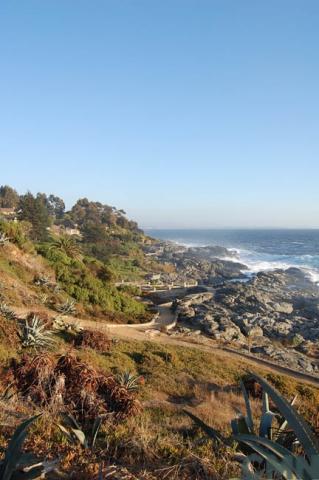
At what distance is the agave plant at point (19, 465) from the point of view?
124 inches

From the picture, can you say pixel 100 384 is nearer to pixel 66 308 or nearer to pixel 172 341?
pixel 66 308

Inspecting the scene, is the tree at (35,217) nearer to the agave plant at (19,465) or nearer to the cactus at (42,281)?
the cactus at (42,281)

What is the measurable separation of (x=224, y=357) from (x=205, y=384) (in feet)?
15.1

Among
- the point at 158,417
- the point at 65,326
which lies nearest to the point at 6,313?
the point at 65,326

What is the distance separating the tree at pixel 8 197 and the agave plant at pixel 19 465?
78895mm

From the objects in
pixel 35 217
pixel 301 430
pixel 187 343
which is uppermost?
pixel 35 217

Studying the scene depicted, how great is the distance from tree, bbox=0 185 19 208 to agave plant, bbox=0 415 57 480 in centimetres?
7890

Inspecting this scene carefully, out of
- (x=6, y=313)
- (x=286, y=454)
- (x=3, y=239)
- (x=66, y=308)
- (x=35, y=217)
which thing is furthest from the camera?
(x=35, y=217)

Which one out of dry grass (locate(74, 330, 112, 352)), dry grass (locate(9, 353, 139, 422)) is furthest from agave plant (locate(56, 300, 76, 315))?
dry grass (locate(9, 353, 139, 422))

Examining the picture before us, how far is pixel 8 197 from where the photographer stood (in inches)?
3108

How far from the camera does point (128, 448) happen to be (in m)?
4.51

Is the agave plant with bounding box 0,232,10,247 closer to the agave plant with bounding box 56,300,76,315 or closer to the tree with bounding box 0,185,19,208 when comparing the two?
the agave plant with bounding box 56,300,76,315

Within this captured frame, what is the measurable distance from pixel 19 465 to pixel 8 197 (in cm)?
8301

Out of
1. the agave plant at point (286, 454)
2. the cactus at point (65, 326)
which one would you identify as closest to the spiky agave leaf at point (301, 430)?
the agave plant at point (286, 454)
